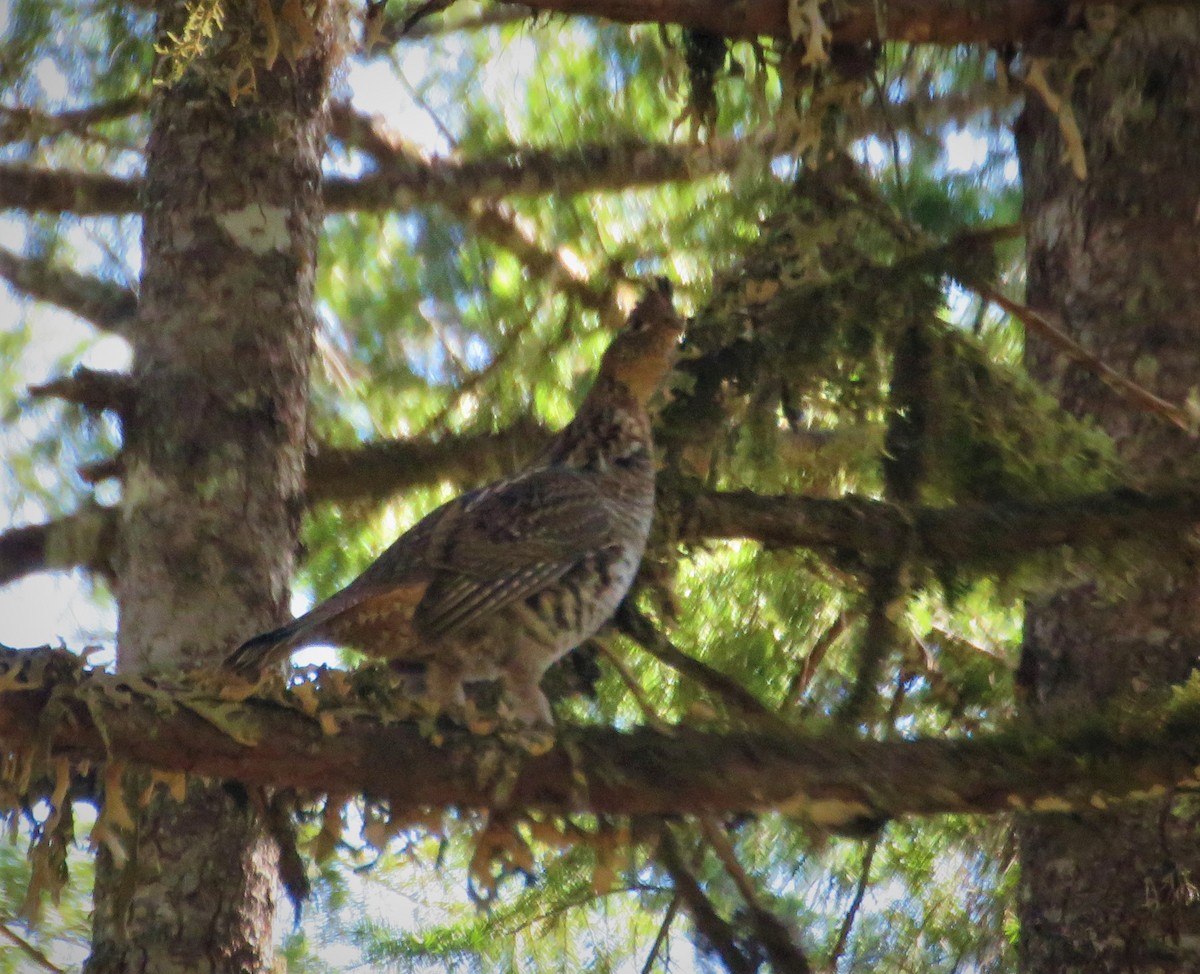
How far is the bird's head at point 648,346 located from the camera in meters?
3.80

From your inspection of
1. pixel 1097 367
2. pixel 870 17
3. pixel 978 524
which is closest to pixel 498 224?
pixel 870 17

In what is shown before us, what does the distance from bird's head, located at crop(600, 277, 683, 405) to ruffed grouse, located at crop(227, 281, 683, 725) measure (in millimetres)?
315

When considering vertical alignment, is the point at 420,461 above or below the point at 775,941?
above

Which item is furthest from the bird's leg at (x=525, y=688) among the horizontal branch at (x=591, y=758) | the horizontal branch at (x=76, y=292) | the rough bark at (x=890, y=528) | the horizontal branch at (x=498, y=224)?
the horizontal branch at (x=76, y=292)

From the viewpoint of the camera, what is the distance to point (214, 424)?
369 centimetres

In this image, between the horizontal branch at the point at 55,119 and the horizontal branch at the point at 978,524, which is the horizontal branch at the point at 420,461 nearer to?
the horizontal branch at the point at 978,524

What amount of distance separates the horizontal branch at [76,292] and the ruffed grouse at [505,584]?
4.81 ft

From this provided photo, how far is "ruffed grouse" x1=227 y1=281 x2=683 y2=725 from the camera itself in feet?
10.8

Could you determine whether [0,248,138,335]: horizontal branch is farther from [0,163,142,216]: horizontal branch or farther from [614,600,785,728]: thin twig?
[614,600,785,728]: thin twig

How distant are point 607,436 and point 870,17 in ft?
3.69

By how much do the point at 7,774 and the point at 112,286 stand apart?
2584 mm

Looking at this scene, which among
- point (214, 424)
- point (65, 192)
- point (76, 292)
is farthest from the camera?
point (65, 192)

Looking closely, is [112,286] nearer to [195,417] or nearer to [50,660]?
[195,417]

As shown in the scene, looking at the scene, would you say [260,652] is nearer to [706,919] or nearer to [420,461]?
[706,919]
